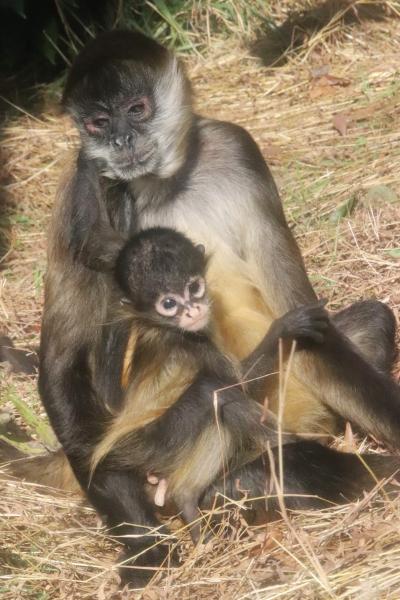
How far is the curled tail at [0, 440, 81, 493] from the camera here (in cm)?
638

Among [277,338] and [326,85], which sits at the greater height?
[326,85]

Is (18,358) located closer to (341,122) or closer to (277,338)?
(277,338)

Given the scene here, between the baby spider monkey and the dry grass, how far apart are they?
0.36 meters

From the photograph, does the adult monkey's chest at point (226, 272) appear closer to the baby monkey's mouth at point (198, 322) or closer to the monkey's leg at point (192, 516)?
the baby monkey's mouth at point (198, 322)

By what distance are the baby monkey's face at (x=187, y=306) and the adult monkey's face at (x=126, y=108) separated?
0.69 metres

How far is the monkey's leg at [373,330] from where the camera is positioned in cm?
650

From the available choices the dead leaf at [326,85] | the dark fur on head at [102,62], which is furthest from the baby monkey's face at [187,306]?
the dead leaf at [326,85]

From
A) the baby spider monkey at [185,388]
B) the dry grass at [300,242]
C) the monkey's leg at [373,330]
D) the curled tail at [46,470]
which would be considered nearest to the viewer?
the dry grass at [300,242]

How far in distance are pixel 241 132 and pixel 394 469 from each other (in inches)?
79.5

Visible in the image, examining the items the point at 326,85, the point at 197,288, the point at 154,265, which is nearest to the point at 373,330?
the point at 197,288

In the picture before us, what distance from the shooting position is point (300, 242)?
26.4 feet

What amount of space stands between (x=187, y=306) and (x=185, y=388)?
422mm

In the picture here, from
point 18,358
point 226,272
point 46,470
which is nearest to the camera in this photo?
point 226,272

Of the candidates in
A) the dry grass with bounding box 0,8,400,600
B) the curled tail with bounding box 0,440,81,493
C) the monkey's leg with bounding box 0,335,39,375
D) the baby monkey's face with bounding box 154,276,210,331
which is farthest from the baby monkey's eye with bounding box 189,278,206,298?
the monkey's leg with bounding box 0,335,39,375
